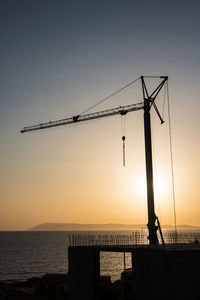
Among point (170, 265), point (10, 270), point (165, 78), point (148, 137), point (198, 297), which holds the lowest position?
point (10, 270)

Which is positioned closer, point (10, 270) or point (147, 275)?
point (147, 275)

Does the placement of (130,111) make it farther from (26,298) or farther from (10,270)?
(10,270)

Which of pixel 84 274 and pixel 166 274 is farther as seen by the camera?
pixel 84 274

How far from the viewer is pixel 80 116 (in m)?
82.2

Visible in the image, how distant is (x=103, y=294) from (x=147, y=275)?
40.5ft

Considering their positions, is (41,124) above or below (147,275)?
above

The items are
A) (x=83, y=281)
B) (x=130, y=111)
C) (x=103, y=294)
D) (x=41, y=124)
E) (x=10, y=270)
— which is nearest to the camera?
(x=83, y=281)

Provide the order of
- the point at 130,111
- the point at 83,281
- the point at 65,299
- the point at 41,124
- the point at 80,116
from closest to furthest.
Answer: the point at 83,281 < the point at 65,299 < the point at 130,111 < the point at 80,116 < the point at 41,124

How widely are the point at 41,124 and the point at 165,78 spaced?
39869 mm

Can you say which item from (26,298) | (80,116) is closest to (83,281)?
(26,298)

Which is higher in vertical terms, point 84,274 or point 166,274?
point 166,274

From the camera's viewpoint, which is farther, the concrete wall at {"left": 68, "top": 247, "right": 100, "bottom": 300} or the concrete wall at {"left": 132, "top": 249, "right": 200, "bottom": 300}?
the concrete wall at {"left": 68, "top": 247, "right": 100, "bottom": 300}

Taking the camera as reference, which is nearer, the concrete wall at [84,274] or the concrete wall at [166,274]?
the concrete wall at [166,274]

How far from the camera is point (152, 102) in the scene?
58031 mm
